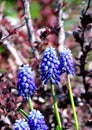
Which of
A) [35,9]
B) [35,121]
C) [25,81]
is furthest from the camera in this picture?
[35,9]

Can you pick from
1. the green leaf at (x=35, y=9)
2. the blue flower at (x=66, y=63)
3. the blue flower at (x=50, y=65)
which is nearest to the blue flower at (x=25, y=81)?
the blue flower at (x=50, y=65)

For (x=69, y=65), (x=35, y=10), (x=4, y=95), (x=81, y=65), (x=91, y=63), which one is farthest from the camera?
(x=35, y=10)

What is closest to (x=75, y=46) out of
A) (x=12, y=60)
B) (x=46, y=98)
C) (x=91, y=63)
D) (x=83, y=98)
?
(x=91, y=63)

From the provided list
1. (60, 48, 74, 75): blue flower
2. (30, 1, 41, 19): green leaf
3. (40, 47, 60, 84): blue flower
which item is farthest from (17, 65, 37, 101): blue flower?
(30, 1, 41, 19): green leaf

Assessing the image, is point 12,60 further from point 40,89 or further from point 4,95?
point 4,95

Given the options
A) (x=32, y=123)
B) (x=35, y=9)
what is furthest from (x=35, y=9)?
(x=32, y=123)

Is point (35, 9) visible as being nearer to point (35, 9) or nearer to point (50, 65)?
point (35, 9)

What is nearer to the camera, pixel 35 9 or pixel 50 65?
pixel 50 65

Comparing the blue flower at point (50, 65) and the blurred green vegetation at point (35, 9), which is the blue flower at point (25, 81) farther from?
the blurred green vegetation at point (35, 9)

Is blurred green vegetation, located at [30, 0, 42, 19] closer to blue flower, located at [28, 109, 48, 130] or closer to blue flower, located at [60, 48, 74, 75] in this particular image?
blue flower, located at [60, 48, 74, 75]
